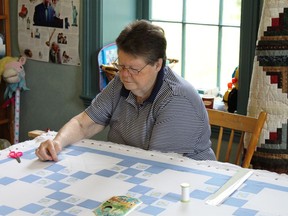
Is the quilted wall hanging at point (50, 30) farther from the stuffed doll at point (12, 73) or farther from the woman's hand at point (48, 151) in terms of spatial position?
the woman's hand at point (48, 151)

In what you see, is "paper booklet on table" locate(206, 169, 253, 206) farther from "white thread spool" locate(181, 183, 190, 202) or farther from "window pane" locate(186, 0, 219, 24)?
"window pane" locate(186, 0, 219, 24)

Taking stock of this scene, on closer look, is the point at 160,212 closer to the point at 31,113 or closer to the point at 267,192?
the point at 267,192

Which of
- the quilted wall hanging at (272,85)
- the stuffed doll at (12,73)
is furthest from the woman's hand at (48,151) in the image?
the stuffed doll at (12,73)

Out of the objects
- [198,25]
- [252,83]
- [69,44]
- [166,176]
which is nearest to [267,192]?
[166,176]

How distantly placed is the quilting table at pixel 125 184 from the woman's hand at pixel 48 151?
0.08 feet

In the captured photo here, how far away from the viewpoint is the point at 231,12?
125 inches

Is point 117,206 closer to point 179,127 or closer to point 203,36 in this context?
point 179,127

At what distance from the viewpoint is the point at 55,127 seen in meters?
3.80

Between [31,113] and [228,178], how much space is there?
2.27m

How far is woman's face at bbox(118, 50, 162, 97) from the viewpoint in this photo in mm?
2195

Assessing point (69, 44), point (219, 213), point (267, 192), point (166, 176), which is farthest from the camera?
point (69, 44)

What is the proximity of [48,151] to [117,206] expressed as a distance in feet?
1.76

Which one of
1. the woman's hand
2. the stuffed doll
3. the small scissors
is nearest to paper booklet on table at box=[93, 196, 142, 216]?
the woman's hand

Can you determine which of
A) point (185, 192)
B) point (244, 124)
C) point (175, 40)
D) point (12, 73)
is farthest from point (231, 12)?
point (185, 192)
